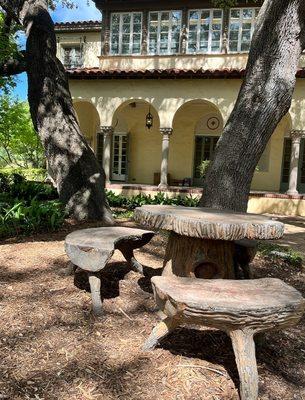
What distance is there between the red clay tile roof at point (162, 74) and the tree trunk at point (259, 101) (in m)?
7.24

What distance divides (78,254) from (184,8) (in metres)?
13.1

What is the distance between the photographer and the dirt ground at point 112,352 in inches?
94.5

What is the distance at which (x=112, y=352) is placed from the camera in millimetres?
2797

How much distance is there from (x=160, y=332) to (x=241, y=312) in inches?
29.6

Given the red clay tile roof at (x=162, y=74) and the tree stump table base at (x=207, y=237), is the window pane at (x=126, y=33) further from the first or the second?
the tree stump table base at (x=207, y=237)

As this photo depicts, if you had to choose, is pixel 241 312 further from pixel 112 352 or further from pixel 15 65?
pixel 15 65

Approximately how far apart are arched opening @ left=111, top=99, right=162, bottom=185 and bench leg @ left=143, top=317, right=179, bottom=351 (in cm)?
1354

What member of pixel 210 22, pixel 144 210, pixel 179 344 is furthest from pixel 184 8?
pixel 179 344

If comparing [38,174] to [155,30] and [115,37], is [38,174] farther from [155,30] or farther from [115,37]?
[155,30]

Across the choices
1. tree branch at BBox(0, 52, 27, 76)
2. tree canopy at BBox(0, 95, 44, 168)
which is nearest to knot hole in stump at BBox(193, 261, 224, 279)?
tree branch at BBox(0, 52, 27, 76)

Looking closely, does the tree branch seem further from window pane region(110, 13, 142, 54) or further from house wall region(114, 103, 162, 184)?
house wall region(114, 103, 162, 184)

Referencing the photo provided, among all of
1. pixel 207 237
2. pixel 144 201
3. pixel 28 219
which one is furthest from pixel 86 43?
pixel 207 237

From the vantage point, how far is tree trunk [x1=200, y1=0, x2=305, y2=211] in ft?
16.1

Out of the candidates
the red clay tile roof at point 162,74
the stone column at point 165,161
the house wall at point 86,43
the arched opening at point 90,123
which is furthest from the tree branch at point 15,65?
the house wall at point 86,43
